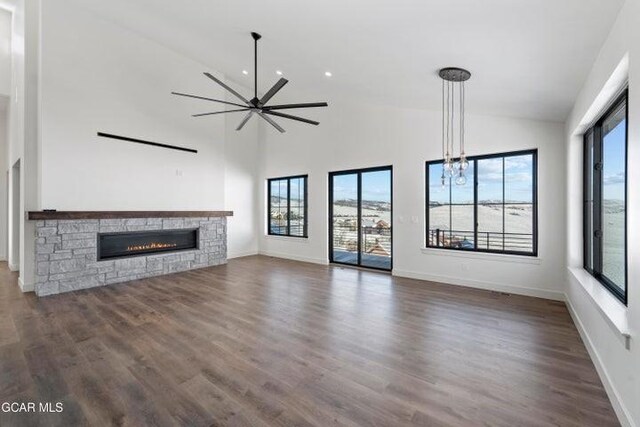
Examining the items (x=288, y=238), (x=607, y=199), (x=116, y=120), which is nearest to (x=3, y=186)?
(x=116, y=120)

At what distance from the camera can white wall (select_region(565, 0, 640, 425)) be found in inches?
67.8

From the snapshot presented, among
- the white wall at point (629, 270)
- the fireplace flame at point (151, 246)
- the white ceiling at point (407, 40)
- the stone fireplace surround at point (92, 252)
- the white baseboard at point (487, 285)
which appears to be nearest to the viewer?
the white wall at point (629, 270)

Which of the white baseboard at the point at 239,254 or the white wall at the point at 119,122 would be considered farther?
the white baseboard at the point at 239,254

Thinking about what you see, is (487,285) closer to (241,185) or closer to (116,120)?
Result: (241,185)

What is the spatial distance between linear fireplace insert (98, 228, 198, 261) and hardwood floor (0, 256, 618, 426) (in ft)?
3.66

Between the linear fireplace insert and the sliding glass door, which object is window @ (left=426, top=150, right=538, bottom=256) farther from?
the linear fireplace insert

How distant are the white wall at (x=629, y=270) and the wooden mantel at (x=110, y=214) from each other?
671 cm

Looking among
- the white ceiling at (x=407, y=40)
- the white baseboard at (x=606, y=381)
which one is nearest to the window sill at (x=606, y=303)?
the white baseboard at (x=606, y=381)

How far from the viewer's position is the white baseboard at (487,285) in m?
4.49

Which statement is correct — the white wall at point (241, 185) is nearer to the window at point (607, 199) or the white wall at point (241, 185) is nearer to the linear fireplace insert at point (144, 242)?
the linear fireplace insert at point (144, 242)

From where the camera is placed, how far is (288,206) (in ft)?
27.5
